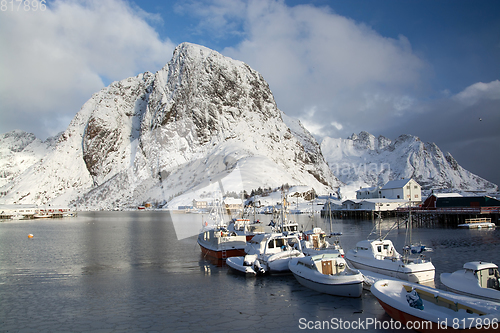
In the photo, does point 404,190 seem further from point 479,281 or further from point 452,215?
point 479,281

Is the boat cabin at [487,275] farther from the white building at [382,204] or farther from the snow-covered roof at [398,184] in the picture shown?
the snow-covered roof at [398,184]

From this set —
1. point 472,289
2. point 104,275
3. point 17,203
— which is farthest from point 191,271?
point 17,203

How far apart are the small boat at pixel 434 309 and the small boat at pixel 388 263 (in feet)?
18.2

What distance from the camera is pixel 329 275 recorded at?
18.8 m

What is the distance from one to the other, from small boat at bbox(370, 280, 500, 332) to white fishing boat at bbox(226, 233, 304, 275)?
9699 millimetres

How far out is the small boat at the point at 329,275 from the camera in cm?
1806

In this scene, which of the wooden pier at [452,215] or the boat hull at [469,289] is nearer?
the boat hull at [469,289]

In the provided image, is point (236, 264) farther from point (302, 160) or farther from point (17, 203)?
point (17, 203)

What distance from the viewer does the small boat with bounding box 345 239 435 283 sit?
20.6m

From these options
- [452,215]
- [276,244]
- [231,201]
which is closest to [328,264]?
[276,244]

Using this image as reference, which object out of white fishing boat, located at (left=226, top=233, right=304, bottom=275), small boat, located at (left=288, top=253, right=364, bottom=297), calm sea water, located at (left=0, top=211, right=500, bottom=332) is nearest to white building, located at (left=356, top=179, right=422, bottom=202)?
calm sea water, located at (left=0, top=211, right=500, bottom=332)

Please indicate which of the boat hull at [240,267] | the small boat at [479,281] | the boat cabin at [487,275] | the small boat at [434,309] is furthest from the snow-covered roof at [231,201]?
the small boat at [434,309]

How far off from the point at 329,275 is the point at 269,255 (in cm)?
756

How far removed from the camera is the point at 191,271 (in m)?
27.1
